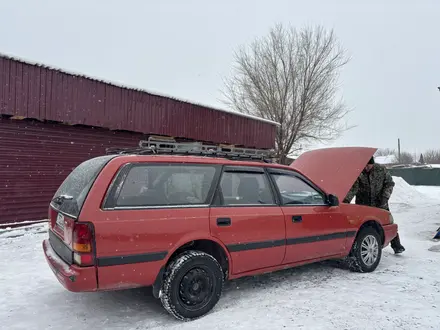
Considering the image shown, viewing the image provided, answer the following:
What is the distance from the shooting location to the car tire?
4.98m

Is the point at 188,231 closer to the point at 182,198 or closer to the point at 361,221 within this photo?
the point at 182,198

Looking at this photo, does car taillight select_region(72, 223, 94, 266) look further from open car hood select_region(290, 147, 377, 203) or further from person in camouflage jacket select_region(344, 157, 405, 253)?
person in camouflage jacket select_region(344, 157, 405, 253)

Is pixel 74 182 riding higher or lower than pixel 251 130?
lower

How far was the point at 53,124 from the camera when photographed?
900cm

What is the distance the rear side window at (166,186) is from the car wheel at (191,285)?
1.91ft

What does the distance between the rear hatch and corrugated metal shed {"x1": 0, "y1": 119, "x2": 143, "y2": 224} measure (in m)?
5.51

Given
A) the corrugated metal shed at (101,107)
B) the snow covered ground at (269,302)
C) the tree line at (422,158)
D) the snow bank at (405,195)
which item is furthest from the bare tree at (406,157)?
the snow covered ground at (269,302)

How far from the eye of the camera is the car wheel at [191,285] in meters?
3.30

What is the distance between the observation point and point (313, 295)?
4.06m

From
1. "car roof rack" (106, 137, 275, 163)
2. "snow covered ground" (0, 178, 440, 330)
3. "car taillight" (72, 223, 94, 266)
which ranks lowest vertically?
"snow covered ground" (0, 178, 440, 330)


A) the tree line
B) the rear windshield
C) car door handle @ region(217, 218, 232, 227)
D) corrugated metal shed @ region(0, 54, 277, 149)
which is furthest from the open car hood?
the tree line

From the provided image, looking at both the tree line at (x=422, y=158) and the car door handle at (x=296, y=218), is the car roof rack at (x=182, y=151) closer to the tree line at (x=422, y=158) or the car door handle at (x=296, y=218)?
the car door handle at (x=296, y=218)

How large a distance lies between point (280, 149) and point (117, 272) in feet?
67.2

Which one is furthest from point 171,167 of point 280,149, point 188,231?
point 280,149
